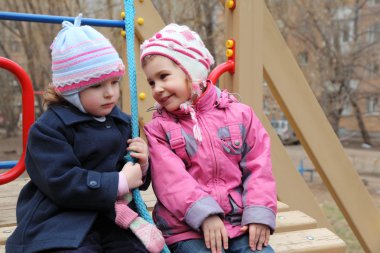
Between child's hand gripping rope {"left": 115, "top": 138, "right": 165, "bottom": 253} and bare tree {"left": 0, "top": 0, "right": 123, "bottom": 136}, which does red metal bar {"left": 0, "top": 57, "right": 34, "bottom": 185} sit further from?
bare tree {"left": 0, "top": 0, "right": 123, "bottom": 136}

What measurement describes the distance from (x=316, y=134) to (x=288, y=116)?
0.25 meters

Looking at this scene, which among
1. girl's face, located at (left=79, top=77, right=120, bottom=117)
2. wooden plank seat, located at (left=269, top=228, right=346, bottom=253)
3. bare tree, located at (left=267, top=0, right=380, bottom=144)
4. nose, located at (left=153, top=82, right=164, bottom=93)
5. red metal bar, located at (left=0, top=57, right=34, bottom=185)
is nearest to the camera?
girl's face, located at (left=79, top=77, right=120, bottom=117)

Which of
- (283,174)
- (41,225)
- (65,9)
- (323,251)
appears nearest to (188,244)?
(41,225)

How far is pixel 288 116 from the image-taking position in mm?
3312

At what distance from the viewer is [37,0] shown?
10344 mm

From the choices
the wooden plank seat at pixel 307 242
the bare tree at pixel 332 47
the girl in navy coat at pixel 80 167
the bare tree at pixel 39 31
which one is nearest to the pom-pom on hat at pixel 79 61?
the girl in navy coat at pixel 80 167

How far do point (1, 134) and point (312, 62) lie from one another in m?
12.6

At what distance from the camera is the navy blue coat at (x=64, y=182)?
1.52m

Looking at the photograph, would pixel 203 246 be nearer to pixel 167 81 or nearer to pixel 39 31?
pixel 167 81

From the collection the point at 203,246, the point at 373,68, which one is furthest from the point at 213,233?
the point at 373,68

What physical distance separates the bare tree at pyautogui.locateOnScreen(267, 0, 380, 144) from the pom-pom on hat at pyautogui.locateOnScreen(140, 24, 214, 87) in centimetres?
1688

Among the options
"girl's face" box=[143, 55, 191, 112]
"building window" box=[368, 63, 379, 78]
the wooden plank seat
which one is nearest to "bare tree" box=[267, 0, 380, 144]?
"building window" box=[368, 63, 379, 78]

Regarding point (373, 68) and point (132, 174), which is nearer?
point (132, 174)

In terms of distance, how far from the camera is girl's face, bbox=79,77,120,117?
63.9 inches
